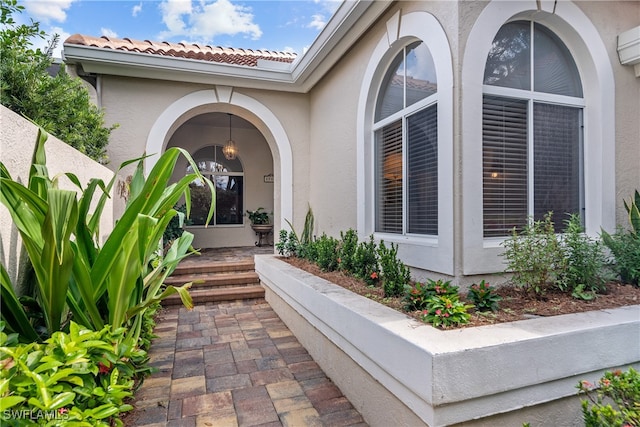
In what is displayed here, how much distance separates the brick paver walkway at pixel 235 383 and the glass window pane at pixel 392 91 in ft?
Result: 10.4

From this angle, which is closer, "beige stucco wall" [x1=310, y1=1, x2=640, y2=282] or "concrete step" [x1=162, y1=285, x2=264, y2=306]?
"beige stucco wall" [x1=310, y1=1, x2=640, y2=282]

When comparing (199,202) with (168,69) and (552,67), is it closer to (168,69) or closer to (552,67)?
(168,69)

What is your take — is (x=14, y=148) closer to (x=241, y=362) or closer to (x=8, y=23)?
(x=8, y=23)

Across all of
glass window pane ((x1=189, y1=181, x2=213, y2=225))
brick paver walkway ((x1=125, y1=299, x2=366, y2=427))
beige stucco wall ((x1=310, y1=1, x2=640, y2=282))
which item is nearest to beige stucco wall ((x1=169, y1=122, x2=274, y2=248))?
glass window pane ((x1=189, y1=181, x2=213, y2=225))

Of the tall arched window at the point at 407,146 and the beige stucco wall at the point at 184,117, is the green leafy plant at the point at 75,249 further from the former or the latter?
the beige stucco wall at the point at 184,117

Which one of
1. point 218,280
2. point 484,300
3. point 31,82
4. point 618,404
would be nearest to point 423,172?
point 484,300

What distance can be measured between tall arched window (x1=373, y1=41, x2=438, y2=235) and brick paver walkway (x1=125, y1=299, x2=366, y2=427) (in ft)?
6.40

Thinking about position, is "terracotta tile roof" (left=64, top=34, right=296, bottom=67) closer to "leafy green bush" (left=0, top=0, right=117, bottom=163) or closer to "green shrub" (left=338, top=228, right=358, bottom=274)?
"leafy green bush" (left=0, top=0, right=117, bottom=163)

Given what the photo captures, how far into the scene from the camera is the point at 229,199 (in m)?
9.76

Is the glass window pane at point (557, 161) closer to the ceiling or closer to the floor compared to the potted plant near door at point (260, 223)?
closer to the ceiling

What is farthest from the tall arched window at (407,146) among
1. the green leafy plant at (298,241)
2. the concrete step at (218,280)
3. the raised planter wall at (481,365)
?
the concrete step at (218,280)

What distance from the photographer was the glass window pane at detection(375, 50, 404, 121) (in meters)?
4.27

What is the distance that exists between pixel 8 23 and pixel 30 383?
9.46 ft

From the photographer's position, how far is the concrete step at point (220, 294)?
213 inches
